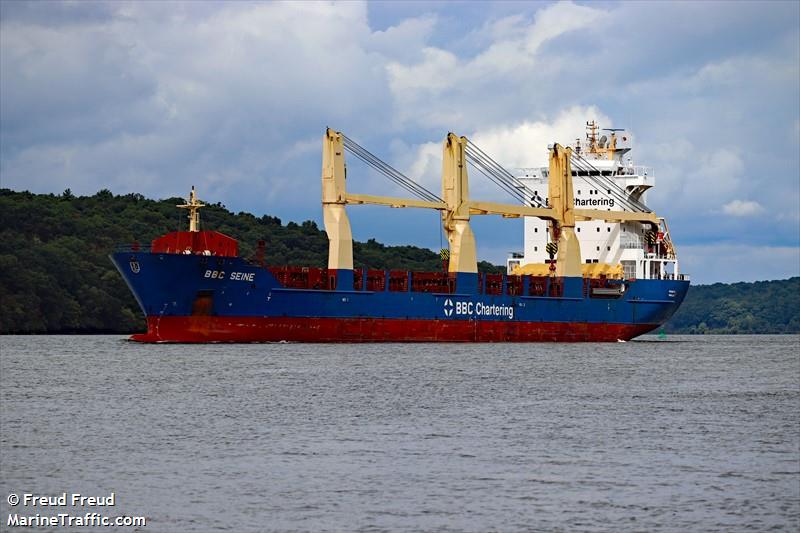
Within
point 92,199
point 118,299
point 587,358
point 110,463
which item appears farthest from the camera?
point 92,199

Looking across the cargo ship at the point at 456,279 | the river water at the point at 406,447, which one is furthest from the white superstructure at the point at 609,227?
the river water at the point at 406,447

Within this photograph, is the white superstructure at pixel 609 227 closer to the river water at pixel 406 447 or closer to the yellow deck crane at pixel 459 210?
the yellow deck crane at pixel 459 210

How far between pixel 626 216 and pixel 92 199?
216ft

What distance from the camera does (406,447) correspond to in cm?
2253

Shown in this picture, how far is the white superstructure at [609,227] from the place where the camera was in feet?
221

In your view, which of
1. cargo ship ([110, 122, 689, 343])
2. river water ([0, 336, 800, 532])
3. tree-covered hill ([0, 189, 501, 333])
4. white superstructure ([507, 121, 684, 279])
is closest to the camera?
river water ([0, 336, 800, 532])

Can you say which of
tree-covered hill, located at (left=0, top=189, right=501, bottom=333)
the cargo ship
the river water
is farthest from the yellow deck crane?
tree-covered hill, located at (left=0, top=189, right=501, bottom=333)

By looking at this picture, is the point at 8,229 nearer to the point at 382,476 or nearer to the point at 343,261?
the point at 343,261

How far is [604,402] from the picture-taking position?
3067 centimetres

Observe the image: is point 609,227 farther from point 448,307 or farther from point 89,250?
point 89,250

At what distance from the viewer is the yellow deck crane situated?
53.6 m

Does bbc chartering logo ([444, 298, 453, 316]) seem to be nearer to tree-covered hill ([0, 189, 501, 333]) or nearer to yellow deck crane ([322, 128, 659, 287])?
yellow deck crane ([322, 128, 659, 287])

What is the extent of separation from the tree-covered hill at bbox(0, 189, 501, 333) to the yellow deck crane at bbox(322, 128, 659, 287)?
3603cm

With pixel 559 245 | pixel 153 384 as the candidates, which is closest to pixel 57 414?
pixel 153 384
